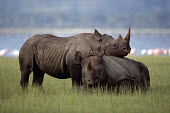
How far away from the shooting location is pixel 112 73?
13.8 metres

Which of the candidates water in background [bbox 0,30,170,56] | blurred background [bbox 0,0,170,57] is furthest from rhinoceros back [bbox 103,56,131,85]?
blurred background [bbox 0,0,170,57]

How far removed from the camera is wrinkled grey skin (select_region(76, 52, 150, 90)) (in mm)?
12902

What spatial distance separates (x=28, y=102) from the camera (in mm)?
13055

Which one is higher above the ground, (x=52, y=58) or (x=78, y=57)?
(x=78, y=57)

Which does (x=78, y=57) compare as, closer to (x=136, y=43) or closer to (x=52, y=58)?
(x=52, y=58)

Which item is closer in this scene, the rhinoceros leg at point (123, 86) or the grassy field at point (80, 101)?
the grassy field at point (80, 101)

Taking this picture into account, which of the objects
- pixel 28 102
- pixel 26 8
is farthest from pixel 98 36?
pixel 26 8

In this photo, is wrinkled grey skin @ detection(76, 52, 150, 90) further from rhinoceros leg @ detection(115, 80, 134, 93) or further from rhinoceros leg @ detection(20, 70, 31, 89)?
rhinoceros leg @ detection(20, 70, 31, 89)

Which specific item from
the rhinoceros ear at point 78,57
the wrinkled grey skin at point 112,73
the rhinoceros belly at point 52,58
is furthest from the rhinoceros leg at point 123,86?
the rhinoceros belly at point 52,58

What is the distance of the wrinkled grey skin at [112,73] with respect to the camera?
12.9 metres

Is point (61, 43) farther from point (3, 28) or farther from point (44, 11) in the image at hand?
point (44, 11)

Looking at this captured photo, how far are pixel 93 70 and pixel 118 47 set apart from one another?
5.46 feet

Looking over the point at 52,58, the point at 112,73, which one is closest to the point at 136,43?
the point at 52,58

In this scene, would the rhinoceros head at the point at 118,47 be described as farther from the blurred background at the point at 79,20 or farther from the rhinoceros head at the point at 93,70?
the blurred background at the point at 79,20
